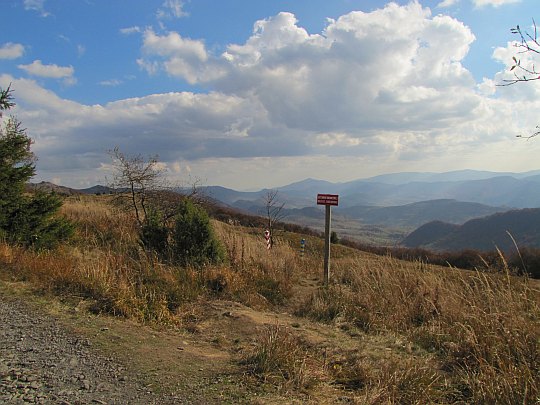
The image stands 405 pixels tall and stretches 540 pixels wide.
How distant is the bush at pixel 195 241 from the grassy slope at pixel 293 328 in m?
0.57

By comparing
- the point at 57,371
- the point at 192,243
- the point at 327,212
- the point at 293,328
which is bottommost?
the point at 293,328

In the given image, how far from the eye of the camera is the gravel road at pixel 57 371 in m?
2.71

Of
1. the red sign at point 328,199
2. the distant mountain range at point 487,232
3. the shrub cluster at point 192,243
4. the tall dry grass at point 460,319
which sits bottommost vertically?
the distant mountain range at point 487,232

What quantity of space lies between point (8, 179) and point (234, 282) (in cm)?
507

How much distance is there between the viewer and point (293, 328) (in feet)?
16.1

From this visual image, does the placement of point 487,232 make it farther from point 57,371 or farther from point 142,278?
point 57,371

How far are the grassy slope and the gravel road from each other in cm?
18

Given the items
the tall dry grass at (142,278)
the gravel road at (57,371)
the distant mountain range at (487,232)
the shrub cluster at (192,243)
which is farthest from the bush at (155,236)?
the distant mountain range at (487,232)

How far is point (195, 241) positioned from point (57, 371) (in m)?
4.56

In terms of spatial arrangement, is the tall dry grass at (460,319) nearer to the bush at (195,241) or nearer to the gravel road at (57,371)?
the bush at (195,241)

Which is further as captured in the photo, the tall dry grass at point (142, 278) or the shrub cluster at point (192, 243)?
the shrub cluster at point (192, 243)

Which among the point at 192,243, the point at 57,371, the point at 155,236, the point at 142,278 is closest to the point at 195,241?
the point at 192,243

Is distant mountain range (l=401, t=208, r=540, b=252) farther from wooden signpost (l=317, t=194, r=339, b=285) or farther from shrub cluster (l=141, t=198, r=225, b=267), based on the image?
shrub cluster (l=141, t=198, r=225, b=267)

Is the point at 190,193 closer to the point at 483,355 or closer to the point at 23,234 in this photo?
the point at 23,234
